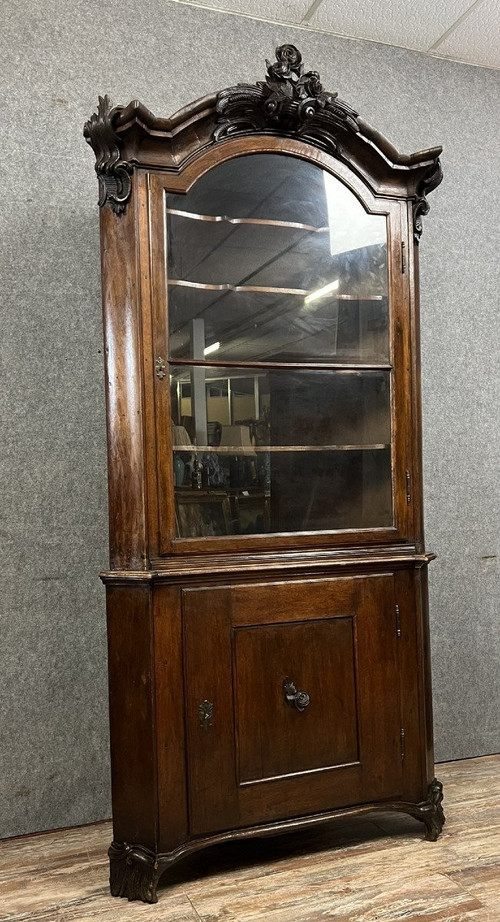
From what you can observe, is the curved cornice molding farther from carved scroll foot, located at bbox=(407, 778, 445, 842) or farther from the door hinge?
carved scroll foot, located at bbox=(407, 778, 445, 842)

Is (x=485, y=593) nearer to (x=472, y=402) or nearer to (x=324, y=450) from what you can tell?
(x=472, y=402)

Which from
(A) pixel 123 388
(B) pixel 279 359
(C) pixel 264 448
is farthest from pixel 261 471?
(A) pixel 123 388

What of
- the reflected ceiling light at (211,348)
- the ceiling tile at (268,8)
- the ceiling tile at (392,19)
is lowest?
the reflected ceiling light at (211,348)

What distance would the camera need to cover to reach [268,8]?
2.50m

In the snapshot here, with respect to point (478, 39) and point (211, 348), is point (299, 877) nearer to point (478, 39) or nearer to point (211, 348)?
point (211, 348)

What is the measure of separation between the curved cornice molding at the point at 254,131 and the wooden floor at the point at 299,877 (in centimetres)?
163

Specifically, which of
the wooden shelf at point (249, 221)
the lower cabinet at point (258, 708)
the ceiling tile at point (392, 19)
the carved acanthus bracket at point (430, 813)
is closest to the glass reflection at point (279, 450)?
the lower cabinet at point (258, 708)

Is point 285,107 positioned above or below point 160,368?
above

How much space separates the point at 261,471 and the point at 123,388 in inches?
16.2

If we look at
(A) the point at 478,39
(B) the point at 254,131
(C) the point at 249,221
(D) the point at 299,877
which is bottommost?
(D) the point at 299,877

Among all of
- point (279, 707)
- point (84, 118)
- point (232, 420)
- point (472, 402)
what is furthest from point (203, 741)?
point (84, 118)

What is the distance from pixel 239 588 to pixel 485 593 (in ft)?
3.95

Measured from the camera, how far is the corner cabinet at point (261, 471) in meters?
1.87

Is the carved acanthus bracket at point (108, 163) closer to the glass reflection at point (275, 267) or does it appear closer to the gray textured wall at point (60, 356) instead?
the glass reflection at point (275, 267)
